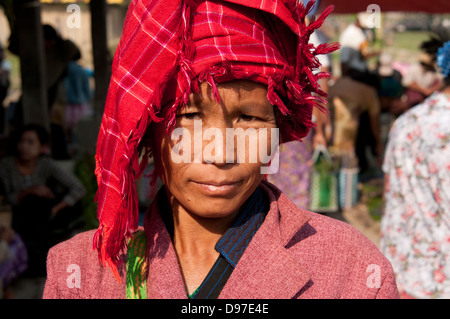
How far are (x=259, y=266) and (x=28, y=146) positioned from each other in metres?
3.94

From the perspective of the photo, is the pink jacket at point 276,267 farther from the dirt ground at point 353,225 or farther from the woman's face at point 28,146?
Answer: the woman's face at point 28,146


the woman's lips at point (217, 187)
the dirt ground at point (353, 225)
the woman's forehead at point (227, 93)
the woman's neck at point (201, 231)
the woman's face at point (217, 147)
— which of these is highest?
the woman's forehead at point (227, 93)

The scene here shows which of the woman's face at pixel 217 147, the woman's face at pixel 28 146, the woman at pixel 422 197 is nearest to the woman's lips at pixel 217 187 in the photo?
the woman's face at pixel 217 147

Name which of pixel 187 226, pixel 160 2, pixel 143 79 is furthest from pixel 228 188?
pixel 160 2

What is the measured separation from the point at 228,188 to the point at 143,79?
1.08 ft

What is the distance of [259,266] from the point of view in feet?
4.74

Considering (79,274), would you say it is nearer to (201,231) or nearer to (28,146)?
(201,231)

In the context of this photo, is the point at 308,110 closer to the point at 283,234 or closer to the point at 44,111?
the point at 283,234

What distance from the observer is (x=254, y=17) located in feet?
4.59

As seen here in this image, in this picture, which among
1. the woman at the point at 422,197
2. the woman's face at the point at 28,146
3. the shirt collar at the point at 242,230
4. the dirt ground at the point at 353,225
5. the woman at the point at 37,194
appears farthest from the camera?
the woman's face at the point at 28,146

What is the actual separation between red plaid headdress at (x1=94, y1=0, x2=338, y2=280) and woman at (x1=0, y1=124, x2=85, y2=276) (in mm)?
3457

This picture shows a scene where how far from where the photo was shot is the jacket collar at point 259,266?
1.41 metres

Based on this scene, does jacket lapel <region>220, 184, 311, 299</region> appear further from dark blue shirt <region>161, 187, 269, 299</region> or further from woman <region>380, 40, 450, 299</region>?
woman <region>380, 40, 450, 299</region>

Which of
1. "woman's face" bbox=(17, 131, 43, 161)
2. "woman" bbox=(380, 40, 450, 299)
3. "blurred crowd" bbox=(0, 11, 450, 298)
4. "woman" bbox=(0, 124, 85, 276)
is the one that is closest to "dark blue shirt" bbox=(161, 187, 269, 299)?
"blurred crowd" bbox=(0, 11, 450, 298)
